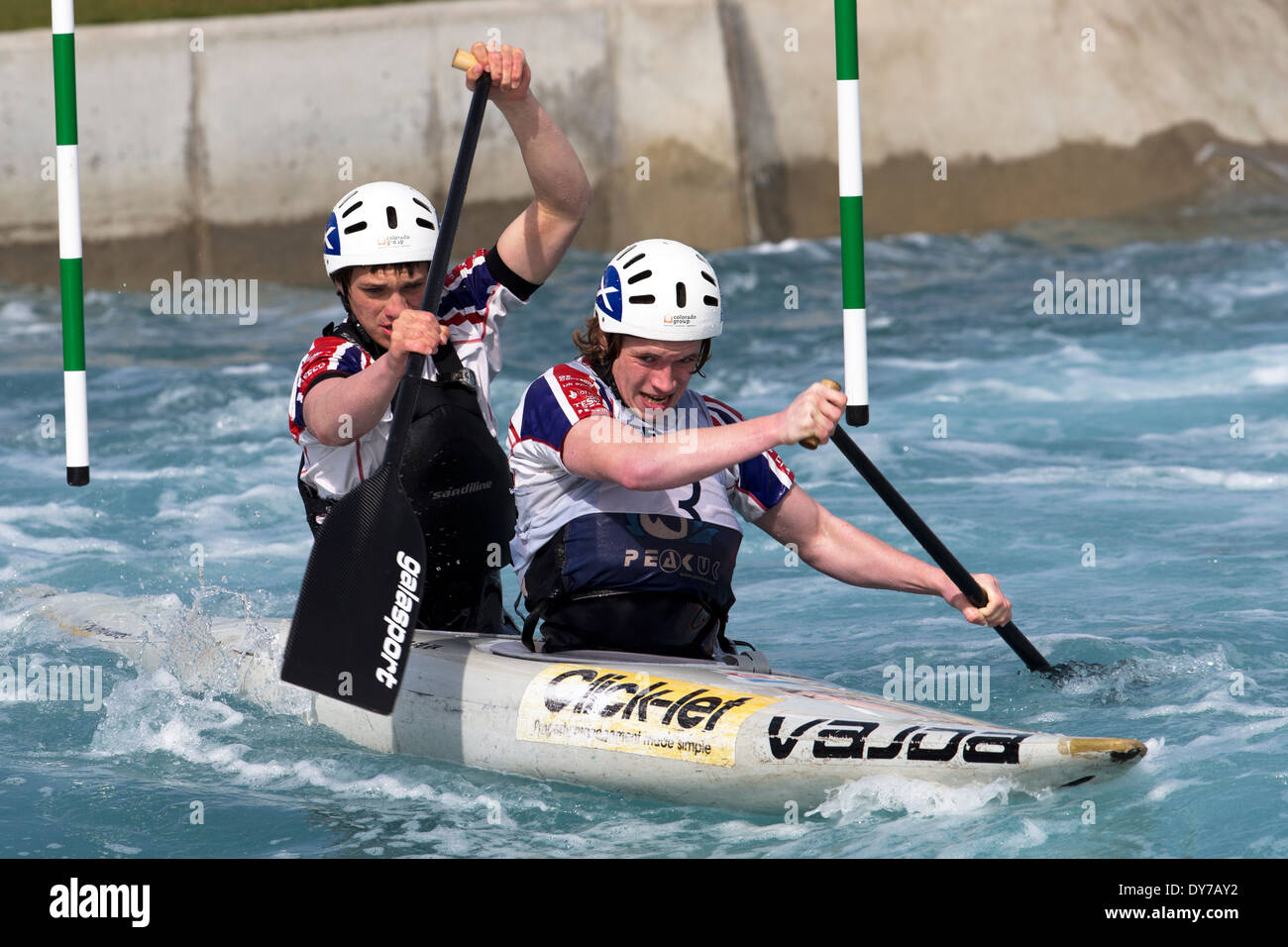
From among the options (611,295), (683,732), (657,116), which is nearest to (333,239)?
(611,295)

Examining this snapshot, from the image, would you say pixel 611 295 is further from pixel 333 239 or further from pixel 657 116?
pixel 657 116

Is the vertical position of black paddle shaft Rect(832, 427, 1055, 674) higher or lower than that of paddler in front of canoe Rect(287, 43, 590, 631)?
lower

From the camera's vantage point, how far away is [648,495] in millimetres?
4035

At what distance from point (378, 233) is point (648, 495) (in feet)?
3.37

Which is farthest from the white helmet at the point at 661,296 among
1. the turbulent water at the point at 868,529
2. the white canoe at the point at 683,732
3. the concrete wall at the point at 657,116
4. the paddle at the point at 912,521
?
the concrete wall at the point at 657,116

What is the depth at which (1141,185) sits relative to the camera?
1384 centimetres

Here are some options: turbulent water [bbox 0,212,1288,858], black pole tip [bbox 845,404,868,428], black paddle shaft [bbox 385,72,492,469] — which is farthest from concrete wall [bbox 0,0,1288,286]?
black pole tip [bbox 845,404,868,428]

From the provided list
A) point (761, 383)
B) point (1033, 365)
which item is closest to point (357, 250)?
point (761, 383)

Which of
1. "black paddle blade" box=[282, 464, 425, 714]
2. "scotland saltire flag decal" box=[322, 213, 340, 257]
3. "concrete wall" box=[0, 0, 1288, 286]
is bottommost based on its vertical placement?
"black paddle blade" box=[282, 464, 425, 714]

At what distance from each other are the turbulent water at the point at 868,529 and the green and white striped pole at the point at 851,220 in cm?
106

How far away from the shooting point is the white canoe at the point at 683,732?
12.1 ft

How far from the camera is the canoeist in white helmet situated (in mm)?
3855

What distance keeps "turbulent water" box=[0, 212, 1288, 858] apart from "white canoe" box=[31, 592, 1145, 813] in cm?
6

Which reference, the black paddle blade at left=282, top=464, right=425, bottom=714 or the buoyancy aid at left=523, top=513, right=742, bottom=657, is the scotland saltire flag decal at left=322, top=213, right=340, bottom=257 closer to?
the black paddle blade at left=282, top=464, right=425, bottom=714
